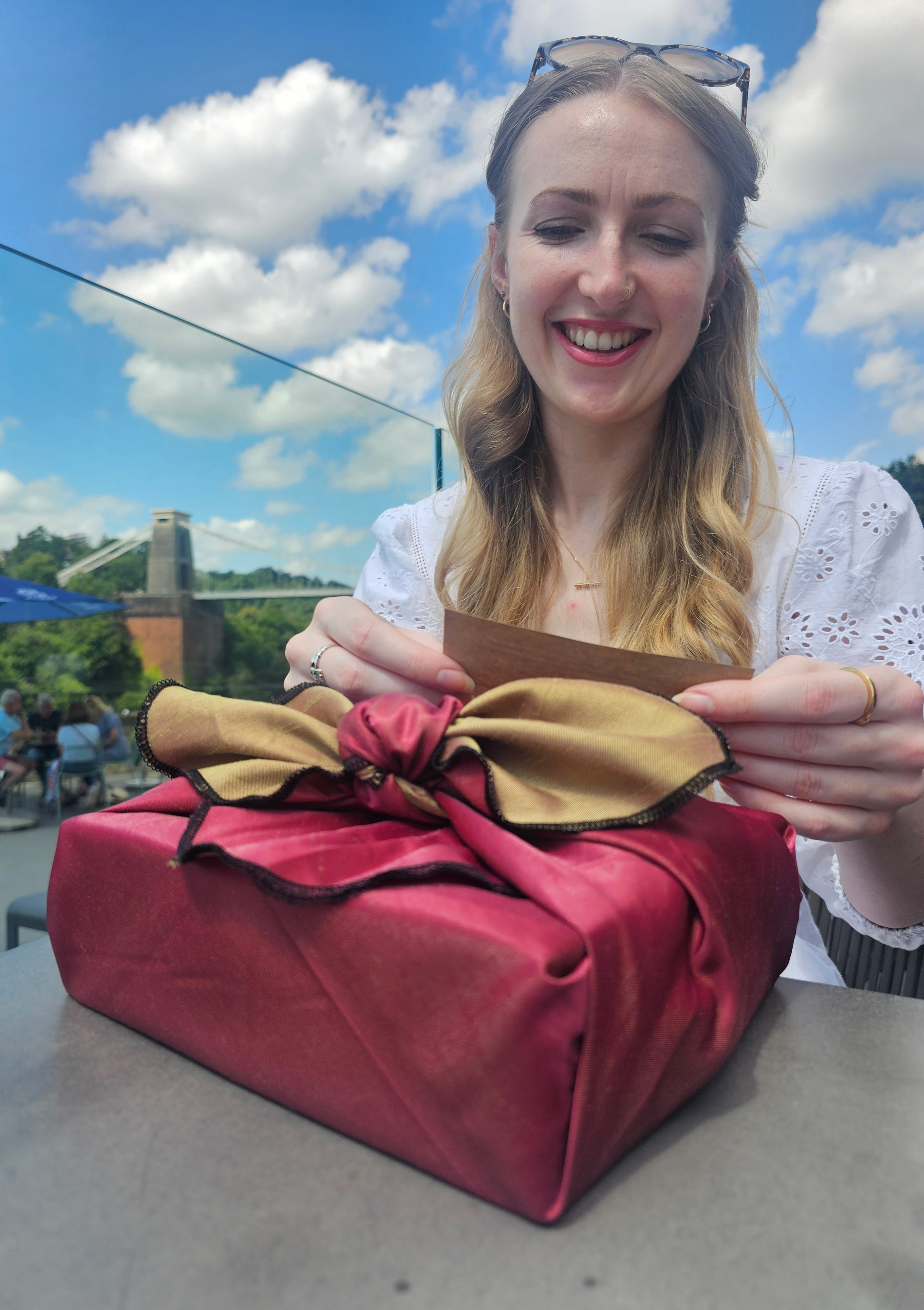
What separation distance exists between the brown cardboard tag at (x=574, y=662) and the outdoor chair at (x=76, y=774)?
8.66 feet

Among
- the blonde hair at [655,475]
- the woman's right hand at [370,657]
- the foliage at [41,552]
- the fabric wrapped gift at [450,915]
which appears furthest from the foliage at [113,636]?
the fabric wrapped gift at [450,915]

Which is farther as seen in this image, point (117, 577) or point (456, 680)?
point (117, 577)

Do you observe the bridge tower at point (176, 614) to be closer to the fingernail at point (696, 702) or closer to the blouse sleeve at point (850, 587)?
the blouse sleeve at point (850, 587)

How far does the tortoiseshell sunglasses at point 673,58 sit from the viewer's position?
885mm

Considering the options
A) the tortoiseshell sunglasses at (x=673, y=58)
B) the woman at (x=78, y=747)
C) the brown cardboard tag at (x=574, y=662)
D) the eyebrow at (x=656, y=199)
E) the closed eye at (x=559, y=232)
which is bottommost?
the woman at (x=78, y=747)

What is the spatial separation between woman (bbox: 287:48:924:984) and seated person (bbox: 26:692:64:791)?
2.03 m

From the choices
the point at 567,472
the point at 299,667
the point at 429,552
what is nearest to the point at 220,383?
the point at 429,552

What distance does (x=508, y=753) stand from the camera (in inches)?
18.2

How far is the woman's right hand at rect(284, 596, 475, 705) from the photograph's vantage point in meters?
0.57

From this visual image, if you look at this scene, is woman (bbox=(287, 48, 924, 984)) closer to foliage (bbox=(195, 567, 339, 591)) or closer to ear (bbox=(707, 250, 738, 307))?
ear (bbox=(707, 250, 738, 307))

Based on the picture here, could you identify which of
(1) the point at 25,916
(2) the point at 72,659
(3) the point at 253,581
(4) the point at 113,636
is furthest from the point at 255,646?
(1) the point at 25,916

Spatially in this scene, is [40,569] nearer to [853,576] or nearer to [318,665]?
[318,665]

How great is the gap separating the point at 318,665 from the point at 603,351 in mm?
451

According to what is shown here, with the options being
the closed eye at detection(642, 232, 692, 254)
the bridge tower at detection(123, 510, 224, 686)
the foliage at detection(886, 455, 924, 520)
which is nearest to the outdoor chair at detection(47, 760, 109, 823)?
the bridge tower at detection(123, 510, 224, 686)
